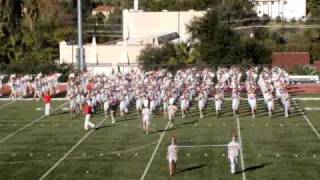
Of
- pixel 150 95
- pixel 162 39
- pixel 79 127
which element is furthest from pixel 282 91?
pixel 162 39

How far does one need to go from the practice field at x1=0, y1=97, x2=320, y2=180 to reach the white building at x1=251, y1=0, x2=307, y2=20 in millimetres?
57751

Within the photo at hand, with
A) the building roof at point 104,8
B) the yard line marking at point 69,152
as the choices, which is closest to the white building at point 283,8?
the building roof at point 104,8

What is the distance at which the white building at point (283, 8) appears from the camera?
91.1 metres

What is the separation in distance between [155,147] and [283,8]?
6961cm

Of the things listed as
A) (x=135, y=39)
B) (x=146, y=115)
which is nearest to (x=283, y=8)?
(x=135, y=39)

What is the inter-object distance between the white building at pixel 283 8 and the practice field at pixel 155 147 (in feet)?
189

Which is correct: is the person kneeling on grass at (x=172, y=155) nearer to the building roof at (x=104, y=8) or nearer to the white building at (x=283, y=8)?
the white building at (x=283, y=8)

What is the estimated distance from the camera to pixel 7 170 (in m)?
22.8

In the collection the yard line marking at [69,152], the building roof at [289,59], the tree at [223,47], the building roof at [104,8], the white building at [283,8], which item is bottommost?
the yard line marking at [69,152]

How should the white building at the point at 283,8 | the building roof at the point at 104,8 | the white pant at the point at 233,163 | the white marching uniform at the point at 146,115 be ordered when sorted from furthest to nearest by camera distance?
the building roof at the point at 104,8
the white building at the point at 283,8
the white marching uniform at the point at 146,115
the white pant at the point at 233,163

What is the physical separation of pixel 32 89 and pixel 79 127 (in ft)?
37.9

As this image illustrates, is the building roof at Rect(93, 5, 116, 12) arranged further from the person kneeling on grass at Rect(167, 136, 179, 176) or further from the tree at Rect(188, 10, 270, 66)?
the person kneeling on grass at Rect(167, 136, 179, 176)

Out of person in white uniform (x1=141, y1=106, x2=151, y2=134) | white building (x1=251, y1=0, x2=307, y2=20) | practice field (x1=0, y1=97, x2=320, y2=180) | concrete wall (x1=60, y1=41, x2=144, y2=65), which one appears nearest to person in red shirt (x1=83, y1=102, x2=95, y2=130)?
practice field (x1=0, y1=97, x2=320, y2=180)

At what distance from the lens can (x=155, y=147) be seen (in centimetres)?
2580
